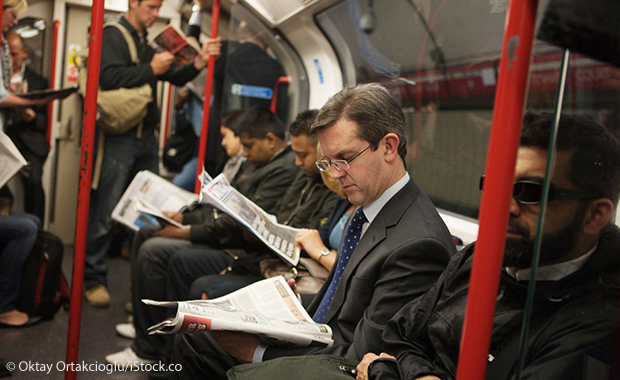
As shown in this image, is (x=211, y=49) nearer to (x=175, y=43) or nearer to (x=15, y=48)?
(x=175, y=43)

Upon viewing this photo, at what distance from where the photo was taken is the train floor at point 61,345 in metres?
2.70

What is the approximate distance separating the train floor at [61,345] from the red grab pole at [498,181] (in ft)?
7.40

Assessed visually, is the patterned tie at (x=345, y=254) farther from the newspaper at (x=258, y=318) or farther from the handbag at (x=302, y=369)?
the handbag at (x=302, y=369)

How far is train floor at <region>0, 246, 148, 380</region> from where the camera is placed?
2.70 metres

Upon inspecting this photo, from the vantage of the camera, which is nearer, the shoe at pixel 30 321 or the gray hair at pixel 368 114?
the gray hair at pixel 368 114

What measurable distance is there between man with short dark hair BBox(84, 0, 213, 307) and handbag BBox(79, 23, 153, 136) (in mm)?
38

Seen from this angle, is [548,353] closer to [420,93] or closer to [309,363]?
[309,363]

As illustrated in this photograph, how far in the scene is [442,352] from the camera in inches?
53.4

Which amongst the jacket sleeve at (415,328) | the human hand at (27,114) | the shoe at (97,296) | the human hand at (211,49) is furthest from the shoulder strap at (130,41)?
the jacket sleeve at (415,328)

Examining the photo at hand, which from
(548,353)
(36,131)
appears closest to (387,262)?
(548,353)

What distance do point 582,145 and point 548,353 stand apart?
1.22 feet

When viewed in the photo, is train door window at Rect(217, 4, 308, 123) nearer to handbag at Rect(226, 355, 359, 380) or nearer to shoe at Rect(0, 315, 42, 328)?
shoe at Rect(0, 315, 42, 328)

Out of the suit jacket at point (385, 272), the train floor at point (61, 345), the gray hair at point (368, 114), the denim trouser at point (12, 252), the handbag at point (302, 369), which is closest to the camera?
the handbag at point (302, 369)

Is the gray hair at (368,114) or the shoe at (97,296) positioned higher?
the gray hair at (368,114)
